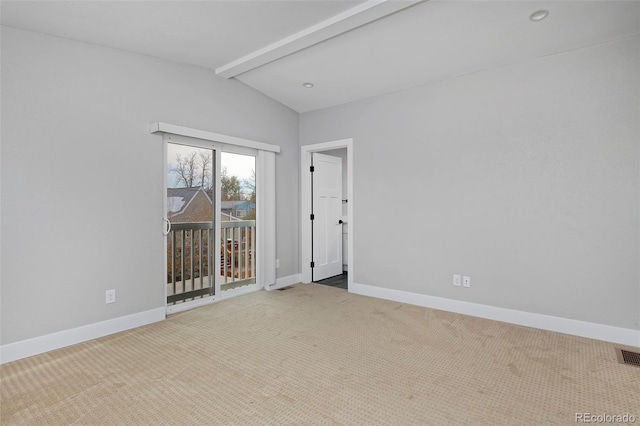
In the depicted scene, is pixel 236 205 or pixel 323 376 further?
pixel 236 205

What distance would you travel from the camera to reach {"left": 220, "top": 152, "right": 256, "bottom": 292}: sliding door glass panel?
4090 mm

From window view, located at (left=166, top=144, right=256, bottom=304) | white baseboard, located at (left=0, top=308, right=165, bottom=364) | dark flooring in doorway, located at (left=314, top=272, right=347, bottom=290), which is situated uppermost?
window view, located at (left=166, top=144, right=256, bottom=304)

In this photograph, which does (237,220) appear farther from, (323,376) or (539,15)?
(539,15)

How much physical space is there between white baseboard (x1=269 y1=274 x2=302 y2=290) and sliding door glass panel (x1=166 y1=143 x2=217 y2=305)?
95cm

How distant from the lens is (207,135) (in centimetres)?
369

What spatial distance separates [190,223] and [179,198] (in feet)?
1.05

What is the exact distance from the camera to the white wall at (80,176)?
8.22 ft

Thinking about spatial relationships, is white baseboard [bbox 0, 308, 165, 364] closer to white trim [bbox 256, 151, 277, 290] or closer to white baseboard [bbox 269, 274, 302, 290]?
white trim [bbox 256, 151, 277, 290]

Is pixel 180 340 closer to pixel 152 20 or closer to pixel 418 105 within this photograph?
pixel 152 20

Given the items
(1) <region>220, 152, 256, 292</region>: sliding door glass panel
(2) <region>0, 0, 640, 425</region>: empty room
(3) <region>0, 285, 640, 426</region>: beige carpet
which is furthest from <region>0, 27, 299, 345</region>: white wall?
(1) <region>220, 152, 256, 292</region>: sliding door glass panel

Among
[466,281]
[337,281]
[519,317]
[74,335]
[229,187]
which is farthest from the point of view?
[337,281]

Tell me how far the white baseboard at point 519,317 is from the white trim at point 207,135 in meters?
2.36

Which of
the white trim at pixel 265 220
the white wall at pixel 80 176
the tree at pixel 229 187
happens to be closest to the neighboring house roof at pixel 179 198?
the white wall at pixel 80 176

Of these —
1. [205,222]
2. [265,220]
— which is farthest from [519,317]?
[205,222]
